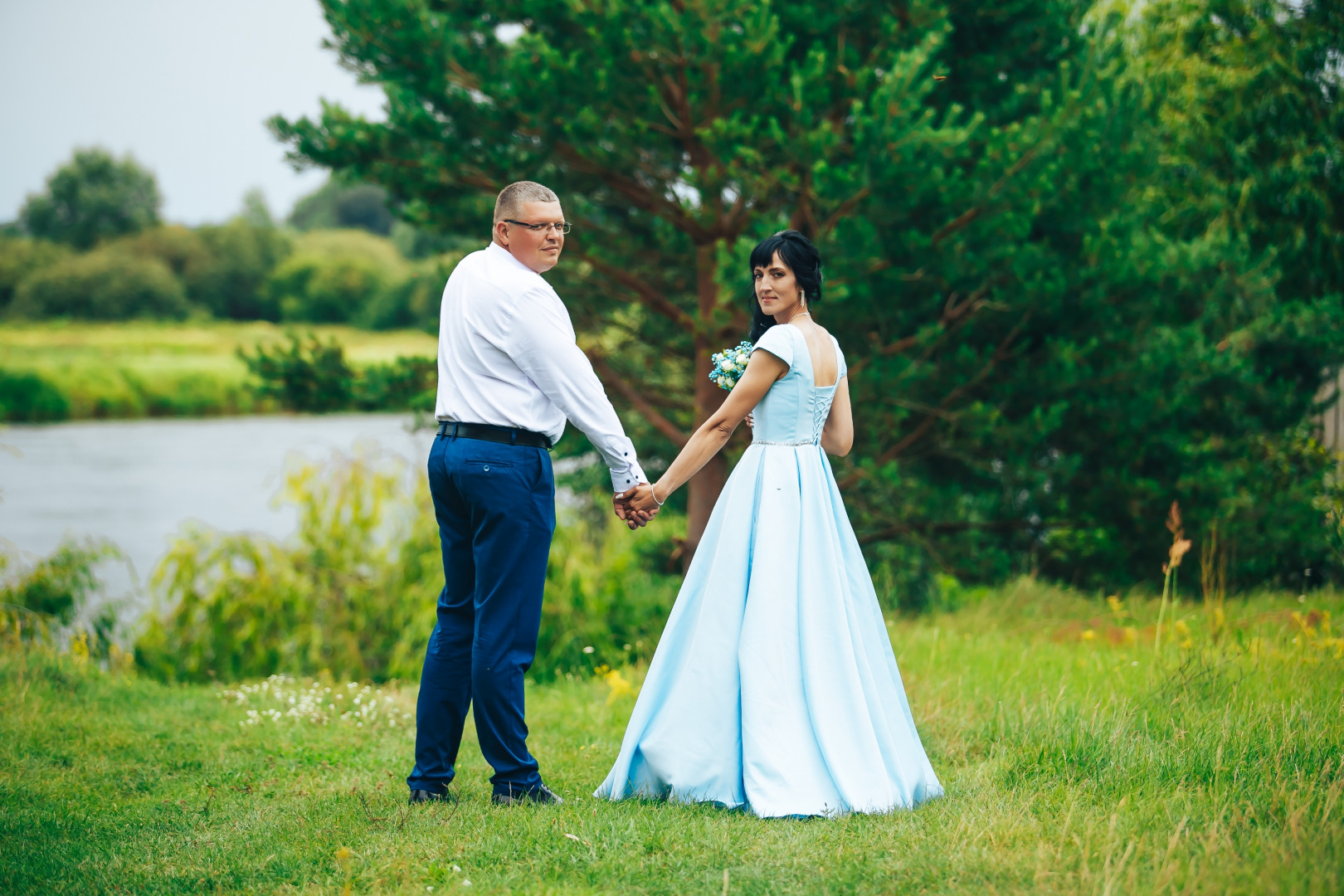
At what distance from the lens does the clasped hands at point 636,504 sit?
3.24 meters

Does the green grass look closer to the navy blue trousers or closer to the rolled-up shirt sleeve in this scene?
the navy blue trousers

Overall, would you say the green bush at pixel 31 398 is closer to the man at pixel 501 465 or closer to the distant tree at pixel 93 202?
the distant tree at pixel 93 202

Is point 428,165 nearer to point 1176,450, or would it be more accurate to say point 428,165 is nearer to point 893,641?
point 893,641

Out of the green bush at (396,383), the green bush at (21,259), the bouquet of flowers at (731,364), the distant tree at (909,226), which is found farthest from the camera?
the green bush at (21,259)

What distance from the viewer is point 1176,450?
25.9 ft

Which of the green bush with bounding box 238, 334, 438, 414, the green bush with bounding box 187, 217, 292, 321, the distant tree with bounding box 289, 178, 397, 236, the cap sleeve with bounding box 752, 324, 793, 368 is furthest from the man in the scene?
the distant tree with bounding box 289, 178, 397, 236

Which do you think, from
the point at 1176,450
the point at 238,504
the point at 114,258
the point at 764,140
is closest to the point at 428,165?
the point at 764,140

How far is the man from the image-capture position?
9.89 ft

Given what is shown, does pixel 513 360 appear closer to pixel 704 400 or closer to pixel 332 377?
pixel 704 400

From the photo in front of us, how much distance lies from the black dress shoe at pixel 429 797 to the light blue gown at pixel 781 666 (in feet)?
1.66

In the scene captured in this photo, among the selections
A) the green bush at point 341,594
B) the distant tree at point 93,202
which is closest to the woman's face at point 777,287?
the green bush at point 341,594

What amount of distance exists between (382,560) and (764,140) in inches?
177

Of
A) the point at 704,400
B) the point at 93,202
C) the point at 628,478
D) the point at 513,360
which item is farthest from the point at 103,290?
the point at 628,478

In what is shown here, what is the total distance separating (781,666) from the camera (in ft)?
10.1
